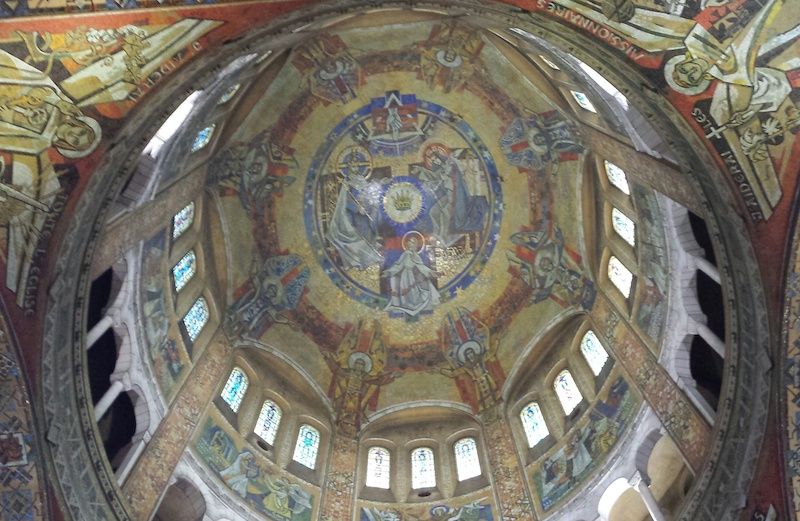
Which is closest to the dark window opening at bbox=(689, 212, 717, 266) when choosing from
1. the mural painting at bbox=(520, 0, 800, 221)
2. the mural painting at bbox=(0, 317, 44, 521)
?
the mural painting at bbox=(520, 0, 800, 221)

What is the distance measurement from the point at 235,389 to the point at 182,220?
4275 mm

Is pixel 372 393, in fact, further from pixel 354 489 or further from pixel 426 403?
pixel 354 489

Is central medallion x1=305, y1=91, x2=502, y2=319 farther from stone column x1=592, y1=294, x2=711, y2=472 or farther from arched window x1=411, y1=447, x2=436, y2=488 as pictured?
stone column x1=592, y1=294, x2=711, y2=472

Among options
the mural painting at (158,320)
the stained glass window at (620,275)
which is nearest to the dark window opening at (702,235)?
the stained glass window at (620,275)

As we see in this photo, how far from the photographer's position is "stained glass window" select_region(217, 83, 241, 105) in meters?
16.9

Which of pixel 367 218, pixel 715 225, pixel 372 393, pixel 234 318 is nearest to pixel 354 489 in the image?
pixel 372 393

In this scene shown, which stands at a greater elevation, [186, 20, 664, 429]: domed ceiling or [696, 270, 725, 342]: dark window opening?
[186, 20, 664, 429]: domed ceiling

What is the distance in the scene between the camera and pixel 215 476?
57.8 feet

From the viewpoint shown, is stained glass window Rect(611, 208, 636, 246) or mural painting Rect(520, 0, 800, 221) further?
stained glass window Rect(611, 208, 636, 246)

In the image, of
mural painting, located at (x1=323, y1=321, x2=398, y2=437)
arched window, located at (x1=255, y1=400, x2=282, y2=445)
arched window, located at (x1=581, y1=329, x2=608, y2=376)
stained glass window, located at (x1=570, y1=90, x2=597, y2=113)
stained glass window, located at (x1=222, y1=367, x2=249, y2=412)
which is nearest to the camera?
stained glass window, located at (x1=570, y1=90, x2=597, y2=113)

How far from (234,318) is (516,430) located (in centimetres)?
762

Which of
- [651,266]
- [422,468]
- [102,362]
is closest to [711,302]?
[651,266]

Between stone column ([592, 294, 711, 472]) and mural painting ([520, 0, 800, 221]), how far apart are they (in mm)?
4489

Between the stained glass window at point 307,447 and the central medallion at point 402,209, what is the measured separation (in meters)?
4.18
